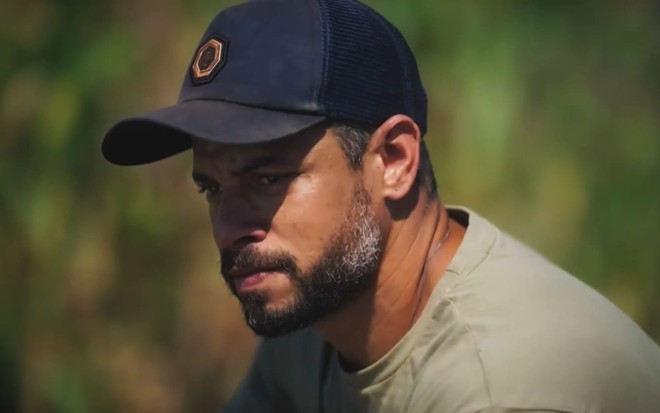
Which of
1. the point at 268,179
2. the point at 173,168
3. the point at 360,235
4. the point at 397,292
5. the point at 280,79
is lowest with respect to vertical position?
the point at 173,168

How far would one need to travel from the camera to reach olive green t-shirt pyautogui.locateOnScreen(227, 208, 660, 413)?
6.28ft

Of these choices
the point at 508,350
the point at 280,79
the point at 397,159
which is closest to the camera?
the point at 508,350

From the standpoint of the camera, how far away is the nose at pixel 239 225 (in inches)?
82.0

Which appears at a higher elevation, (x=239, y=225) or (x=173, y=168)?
(x=239, y=225)

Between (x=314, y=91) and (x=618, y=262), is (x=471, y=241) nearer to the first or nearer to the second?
A: (x=314, y=91)

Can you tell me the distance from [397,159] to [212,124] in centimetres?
31

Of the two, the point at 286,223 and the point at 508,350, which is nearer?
the point at 508,350

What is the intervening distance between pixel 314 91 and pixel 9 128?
73.2 inches

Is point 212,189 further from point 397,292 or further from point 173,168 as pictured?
point 173,168

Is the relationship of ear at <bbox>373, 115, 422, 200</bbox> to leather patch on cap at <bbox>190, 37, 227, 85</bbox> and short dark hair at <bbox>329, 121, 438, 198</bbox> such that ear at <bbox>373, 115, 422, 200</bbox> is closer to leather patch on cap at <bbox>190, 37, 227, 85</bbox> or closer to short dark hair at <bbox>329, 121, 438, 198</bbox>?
short dark hair at <bbox>329, 121, 438, 198</bbox>

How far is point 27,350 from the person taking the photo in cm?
366

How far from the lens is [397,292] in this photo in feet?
7.23

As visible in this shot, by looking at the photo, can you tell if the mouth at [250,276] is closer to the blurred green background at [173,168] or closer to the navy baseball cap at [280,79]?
the navy baseball cap at [280,79]

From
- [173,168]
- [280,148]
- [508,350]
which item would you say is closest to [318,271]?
[280,148]
